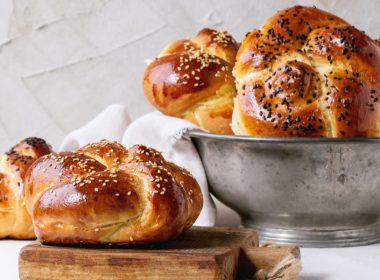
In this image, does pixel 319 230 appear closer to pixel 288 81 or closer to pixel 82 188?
pixel 288 81

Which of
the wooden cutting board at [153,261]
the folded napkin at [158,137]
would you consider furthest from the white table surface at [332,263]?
the folded napkin at [158,137]

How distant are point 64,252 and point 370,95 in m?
0.70

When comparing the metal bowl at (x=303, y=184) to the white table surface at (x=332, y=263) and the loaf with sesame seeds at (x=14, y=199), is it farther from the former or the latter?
the loaf with sesame seeds at (x=14, y=199)

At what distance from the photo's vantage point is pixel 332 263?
1.35 metres

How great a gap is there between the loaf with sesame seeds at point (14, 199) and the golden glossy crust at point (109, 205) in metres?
0.32

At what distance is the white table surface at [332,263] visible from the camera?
1276 mm

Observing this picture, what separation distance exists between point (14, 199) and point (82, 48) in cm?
130

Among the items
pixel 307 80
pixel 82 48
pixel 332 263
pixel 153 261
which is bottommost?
pixel 82 48

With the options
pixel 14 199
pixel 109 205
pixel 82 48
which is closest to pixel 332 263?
pixel 109 205

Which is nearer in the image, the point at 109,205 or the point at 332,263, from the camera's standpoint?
the point at 109,205

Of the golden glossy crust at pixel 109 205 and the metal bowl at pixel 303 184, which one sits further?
the metal bowl at pixel 303 184

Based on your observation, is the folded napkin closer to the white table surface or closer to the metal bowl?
the metal bowl

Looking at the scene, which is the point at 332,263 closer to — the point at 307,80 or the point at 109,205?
the point at 307,80

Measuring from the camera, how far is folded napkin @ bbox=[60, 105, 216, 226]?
5.17ft
